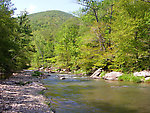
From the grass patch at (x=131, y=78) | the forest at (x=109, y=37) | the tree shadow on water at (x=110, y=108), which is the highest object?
the forest at (x=109, y=37)

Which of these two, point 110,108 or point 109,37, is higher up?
point 109,37

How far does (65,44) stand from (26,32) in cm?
1387

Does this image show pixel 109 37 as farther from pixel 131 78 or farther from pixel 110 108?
pixel 110 108

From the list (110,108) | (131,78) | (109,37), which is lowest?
(131,78)

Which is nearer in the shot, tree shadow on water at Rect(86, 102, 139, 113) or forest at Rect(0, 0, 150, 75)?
tree shadow on water at Rect(86, 102, 139, 113)

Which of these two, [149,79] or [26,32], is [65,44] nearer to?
[26,32]

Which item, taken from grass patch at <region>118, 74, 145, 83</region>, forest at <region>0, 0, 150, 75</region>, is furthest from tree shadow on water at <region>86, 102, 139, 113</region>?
forest at <region>0, 0, 150, 75</region>

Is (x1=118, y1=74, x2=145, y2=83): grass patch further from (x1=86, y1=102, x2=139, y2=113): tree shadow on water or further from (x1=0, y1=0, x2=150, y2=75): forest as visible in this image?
(x1=86, y1=102, x2=139, y2=113): tree shadow on water

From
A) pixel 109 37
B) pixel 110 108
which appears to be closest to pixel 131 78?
pixel 109 37

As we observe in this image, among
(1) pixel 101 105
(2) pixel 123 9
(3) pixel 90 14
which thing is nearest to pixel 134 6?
(2) pixel 123 9

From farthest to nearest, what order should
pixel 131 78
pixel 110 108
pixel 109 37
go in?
pixel 109 37, pixel 131 78, pixel 110 108

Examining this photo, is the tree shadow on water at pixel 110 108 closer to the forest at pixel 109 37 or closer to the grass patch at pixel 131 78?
the grass patch at pixel 131 78

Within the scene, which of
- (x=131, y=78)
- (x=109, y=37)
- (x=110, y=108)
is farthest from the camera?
(x=109, y=37)

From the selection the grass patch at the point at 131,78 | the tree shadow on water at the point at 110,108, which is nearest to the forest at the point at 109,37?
the grass patch at the point at 131,78
